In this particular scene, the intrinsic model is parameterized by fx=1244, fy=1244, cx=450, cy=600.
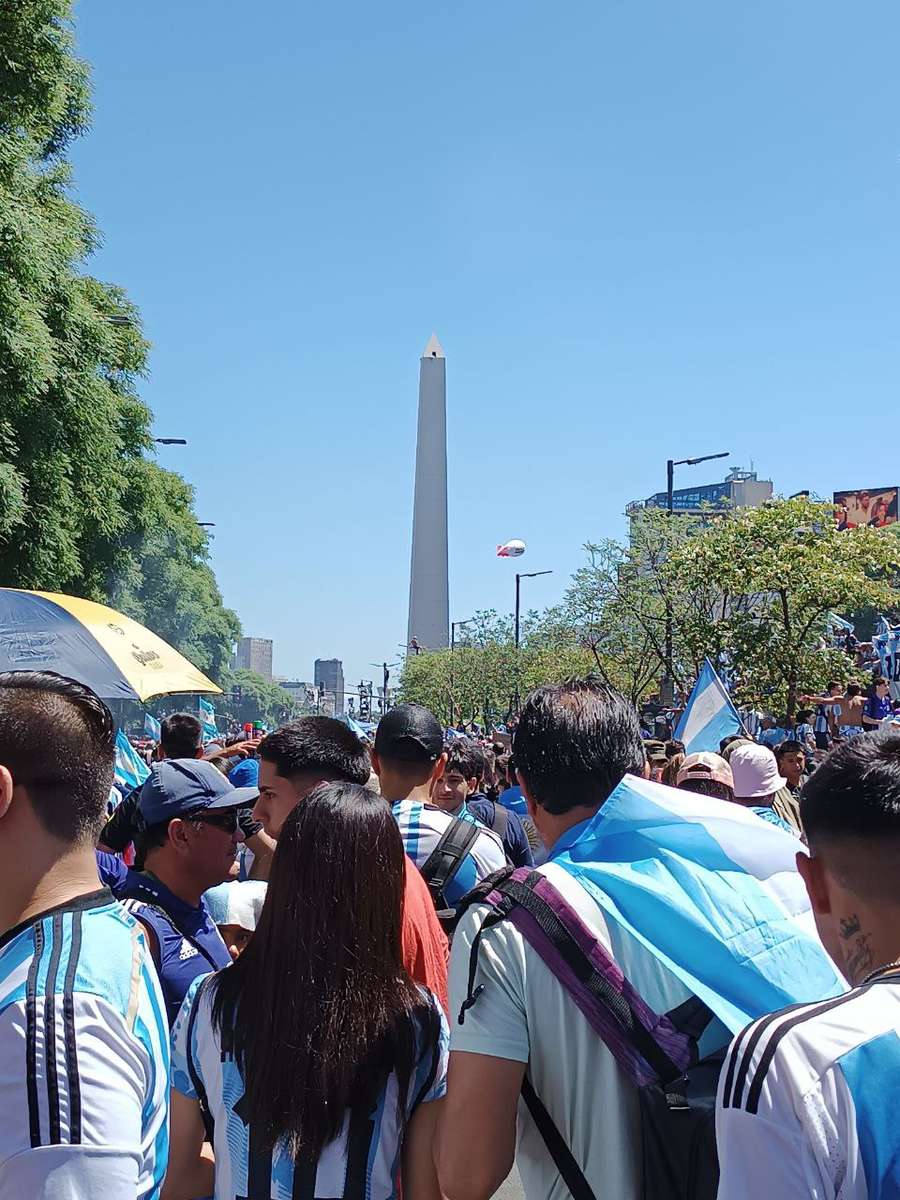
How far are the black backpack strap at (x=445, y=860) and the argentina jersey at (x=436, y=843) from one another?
A: 14mm

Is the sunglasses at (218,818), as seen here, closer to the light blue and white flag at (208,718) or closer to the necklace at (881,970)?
the necklace at (881,970)

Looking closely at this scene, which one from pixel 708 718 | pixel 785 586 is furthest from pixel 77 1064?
pixel 785 586

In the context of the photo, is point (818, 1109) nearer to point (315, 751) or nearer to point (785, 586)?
point (315, 751)

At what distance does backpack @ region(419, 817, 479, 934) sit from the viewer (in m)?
4.18

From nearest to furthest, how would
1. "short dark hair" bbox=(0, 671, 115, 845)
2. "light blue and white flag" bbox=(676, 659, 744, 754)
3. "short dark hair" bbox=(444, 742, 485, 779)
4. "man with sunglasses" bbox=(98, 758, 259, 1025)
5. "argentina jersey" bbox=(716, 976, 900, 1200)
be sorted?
"argentina jersey" bbox=(716, 976, 900, 1200) < "short dark hair" bbox=(0, 671, 115, 845) < "man with sunglasses" bbox=(98, 758, 259, 1025) < "short dark hair" bbox=(444, 742, 485, 779) < "light blue and white flag" bbox=(676, 659, 744, 754)

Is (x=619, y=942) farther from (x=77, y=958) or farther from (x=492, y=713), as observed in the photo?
(x=492, y=713)

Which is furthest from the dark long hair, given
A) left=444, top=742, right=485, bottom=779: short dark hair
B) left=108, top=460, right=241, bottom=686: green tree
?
left=108, top=460, right=241, bottom=686: green tree

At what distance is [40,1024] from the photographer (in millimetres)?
1703

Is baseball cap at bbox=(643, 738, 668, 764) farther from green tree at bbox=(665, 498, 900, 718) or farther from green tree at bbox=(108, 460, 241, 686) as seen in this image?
green tree at bbox=(108, 460, 241, 686)

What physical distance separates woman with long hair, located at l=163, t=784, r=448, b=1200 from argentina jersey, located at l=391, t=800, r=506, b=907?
1639 millimetres

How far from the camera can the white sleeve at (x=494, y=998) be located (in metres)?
2.24

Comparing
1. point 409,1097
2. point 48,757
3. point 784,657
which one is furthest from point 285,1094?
point 784,657

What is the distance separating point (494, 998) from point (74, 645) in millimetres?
4333

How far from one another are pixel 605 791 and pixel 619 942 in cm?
45
